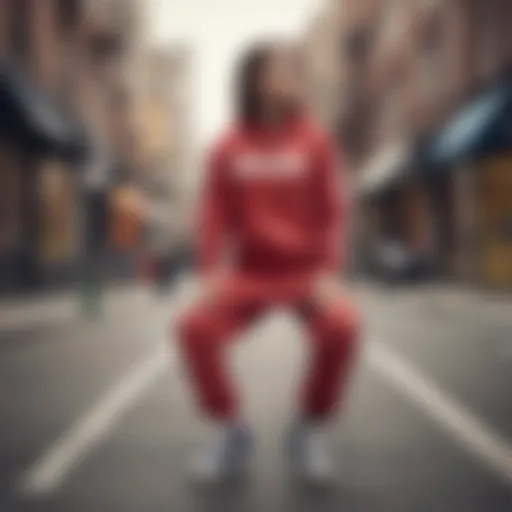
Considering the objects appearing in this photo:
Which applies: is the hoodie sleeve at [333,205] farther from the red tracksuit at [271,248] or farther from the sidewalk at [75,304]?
the sidewalk at [75,304]

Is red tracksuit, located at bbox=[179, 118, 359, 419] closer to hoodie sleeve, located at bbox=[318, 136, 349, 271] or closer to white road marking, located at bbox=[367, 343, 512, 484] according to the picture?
hoodie sleeve, located at bbox=[318, 136, 349, 271]

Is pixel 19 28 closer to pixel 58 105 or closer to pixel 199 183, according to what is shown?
pixel 58 105

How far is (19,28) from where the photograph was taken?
203 cm

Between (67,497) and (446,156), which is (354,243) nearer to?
(446,156)

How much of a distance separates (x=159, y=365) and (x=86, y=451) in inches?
20.6

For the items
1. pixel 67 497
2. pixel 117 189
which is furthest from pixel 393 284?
pixel 67 497

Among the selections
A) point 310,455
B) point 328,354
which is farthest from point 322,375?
point 310,455

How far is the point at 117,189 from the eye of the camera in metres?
1.97

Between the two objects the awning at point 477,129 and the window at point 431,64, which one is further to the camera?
the window at point 431,64

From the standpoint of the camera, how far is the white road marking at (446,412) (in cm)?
206

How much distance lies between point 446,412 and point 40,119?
1029mm

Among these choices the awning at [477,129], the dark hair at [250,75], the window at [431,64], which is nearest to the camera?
the dark hair at [250,75]

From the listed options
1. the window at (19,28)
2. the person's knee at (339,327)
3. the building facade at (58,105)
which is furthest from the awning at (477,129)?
the window at (19,28)

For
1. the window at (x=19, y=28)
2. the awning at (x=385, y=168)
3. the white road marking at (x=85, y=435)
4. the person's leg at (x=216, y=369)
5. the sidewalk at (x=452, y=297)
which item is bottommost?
the white road marking at (x=85, y=435)
